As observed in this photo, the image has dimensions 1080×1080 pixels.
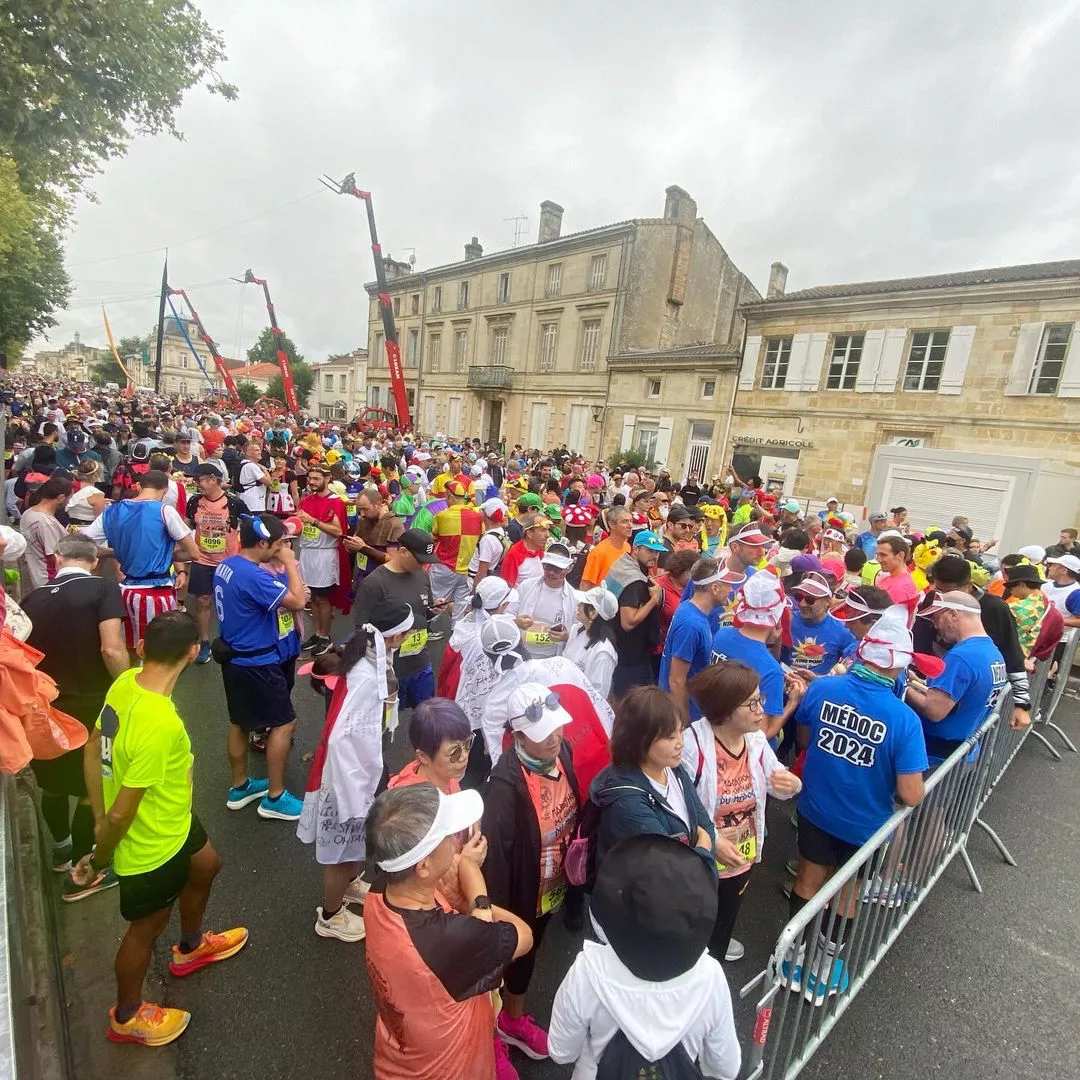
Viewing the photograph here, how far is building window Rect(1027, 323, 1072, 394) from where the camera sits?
14.2 metres

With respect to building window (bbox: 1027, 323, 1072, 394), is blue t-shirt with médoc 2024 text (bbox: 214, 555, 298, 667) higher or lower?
lower

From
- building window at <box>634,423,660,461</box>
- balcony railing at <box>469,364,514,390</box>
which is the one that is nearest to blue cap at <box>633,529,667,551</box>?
building window at <box>634,423,660,461</box>

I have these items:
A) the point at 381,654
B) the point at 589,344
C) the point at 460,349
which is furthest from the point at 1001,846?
the point at 460,349

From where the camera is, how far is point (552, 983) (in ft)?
9.14

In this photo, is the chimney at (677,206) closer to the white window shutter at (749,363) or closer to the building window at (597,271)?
the building window at (597,271)

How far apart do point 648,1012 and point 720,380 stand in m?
21.8

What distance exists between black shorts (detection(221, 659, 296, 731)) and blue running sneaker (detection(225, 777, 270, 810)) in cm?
50

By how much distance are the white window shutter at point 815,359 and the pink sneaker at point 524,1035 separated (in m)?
19.7

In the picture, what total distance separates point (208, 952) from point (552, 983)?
5.44ft

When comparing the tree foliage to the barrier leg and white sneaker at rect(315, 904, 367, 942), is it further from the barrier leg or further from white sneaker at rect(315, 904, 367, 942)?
the barrier leg

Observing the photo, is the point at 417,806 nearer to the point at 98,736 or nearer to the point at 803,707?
the point at 98,736

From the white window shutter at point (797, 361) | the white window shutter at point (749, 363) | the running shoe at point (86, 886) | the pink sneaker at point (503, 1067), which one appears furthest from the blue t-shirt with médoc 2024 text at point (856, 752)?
the white window shutter at point (749, 363)

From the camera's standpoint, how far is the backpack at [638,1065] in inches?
58.3

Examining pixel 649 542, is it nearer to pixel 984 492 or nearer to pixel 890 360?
pixel 984 492
